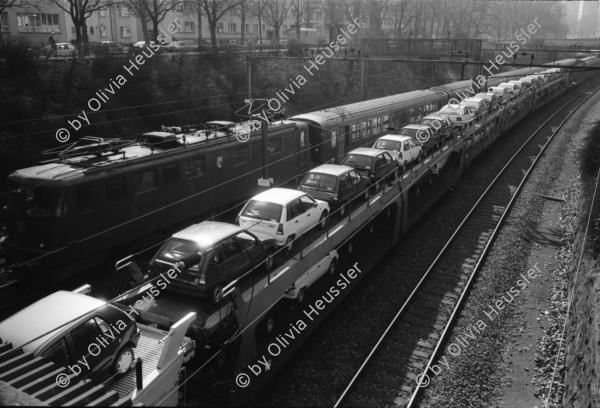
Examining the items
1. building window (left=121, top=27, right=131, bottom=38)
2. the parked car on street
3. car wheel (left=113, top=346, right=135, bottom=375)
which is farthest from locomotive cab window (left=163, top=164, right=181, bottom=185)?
building window (left=121, top=27, right=131, bottom=38)

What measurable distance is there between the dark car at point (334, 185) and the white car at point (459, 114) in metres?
12.7

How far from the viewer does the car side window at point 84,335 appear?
741 cm

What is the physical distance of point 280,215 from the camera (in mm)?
12453

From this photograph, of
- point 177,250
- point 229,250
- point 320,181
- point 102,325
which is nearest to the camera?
point 102,325

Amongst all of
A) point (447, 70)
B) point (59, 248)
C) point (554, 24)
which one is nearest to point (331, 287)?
point (59, 248)

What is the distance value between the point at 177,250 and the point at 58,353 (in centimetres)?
312

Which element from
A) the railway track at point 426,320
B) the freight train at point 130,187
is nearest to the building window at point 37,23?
the freight train at point 130,187

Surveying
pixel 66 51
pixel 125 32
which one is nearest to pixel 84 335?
pixel 66 51

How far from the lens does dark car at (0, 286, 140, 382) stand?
7150 millimetres

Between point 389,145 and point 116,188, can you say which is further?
point 389,145

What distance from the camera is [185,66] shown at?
34.9 metres

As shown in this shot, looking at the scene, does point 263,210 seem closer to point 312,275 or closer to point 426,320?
point 312,275

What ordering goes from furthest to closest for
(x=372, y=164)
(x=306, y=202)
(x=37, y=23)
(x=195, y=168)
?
(x=37, y=23), (x=372, y=164), (x=195, y=168), (x=306, y=202)

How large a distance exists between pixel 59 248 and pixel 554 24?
12438cm
